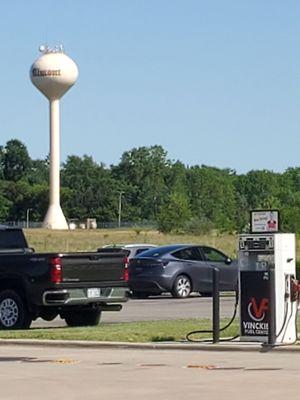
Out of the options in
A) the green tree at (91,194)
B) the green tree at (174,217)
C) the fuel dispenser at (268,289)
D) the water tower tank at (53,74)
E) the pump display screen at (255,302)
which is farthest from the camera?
the green tree at (91,194)

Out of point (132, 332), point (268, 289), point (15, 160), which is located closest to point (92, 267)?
point (132, 332)

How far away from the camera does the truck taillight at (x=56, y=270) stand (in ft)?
69.6

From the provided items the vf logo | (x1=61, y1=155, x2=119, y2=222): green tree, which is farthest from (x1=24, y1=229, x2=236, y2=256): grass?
(x1=61, y1=155, x2=119, y2=222): green tree

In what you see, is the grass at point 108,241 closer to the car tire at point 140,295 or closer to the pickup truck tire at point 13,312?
the car tire at point 140,295

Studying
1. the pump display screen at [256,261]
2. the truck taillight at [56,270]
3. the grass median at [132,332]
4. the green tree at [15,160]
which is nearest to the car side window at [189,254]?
the grass median at [132,332]

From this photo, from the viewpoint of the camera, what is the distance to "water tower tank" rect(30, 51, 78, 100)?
10775cm

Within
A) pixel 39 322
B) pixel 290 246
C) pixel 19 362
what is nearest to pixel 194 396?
pixel 19 362

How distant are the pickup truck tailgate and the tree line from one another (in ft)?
408

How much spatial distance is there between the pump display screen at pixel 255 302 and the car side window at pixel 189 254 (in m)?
14.3

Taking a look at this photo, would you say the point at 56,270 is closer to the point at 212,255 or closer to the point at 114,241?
the point at 212,255

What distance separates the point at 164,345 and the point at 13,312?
4.76 meters

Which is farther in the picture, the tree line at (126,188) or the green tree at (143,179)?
the green tree at (143,179)

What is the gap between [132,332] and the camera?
758 inches

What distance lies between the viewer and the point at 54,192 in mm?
114312
